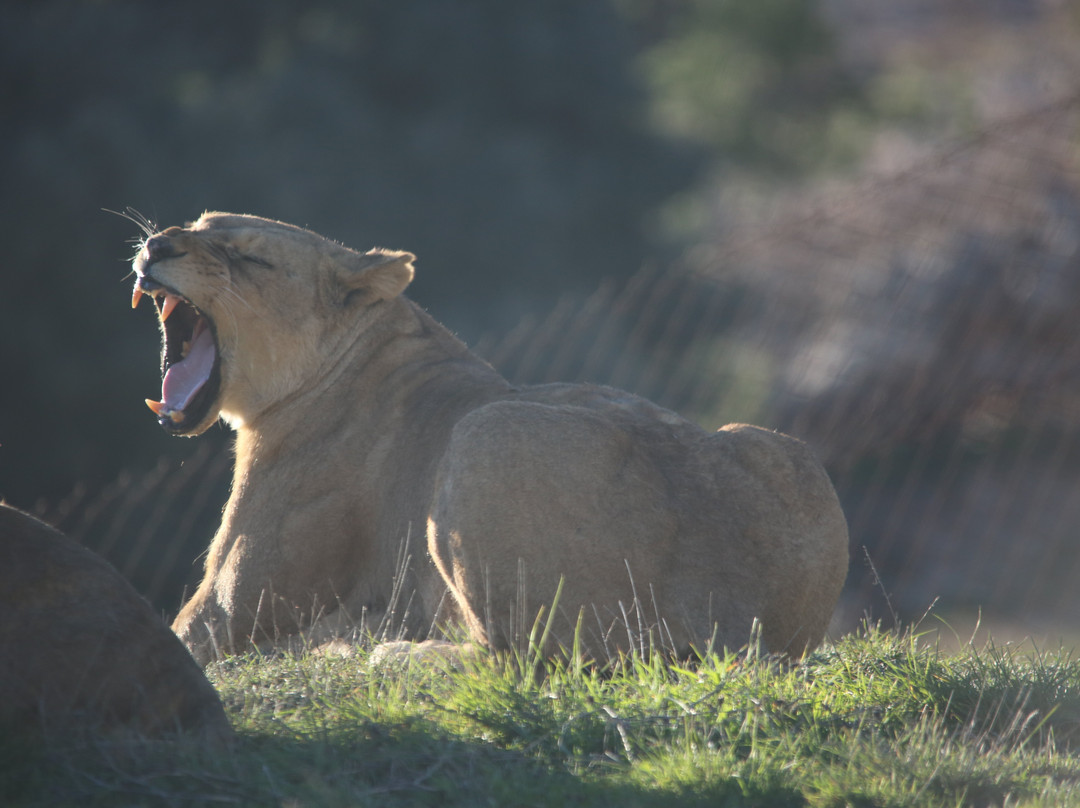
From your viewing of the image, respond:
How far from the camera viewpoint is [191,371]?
228 inches

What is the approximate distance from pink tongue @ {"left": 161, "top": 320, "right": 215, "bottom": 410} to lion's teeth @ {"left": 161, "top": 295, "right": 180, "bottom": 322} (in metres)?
0.16

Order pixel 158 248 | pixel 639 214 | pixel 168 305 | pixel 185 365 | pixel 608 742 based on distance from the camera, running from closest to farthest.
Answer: pixel 608 742 → pixel 158 248 → pixel 168 305 → pixel 185 365 → pixel 639 214

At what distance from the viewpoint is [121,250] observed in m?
21.2

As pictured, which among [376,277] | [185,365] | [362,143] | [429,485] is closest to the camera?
[429,485]

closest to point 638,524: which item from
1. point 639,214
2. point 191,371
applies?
point 191,371

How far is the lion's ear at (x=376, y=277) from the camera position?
5.95m

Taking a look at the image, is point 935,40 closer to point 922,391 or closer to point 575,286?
point 575,286

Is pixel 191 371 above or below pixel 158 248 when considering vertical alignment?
below

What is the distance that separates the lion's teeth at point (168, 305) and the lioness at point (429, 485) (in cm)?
A: 1

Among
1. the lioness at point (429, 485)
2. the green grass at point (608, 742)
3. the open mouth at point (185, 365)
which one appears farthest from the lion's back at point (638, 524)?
the open mouth at point (185, 365)

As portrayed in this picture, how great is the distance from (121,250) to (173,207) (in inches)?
47.7

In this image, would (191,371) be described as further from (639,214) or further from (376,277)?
(639,214)

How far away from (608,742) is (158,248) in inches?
120

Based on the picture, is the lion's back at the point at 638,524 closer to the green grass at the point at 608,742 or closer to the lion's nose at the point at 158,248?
the green grass at the point at 608,742
